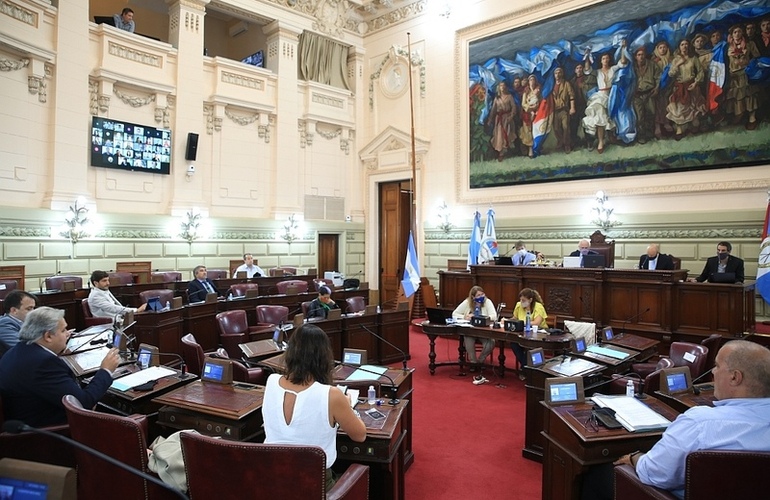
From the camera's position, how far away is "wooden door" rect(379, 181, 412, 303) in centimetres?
1404

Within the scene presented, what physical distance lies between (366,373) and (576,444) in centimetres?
163

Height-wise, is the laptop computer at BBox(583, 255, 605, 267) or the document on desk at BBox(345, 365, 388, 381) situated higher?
the laptop computer at BBox(583, 255, 605, 267)

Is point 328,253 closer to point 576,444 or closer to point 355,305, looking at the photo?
point 355,305

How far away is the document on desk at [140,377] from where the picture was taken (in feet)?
10.7

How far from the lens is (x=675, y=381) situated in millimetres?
3221

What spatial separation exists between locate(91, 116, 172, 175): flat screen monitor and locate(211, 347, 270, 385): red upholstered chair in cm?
743

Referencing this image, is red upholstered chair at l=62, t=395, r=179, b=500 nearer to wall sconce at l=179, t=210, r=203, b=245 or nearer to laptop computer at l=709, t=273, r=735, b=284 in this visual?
Result: laptop computer at l=709, t=273, r=735, b=284

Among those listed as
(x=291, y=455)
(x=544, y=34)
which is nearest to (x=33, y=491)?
(x=291, y=455)

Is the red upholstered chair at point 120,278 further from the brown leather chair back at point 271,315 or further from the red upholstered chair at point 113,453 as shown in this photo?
the red upholstered chair at point 113,453

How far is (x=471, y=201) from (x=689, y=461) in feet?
34.7

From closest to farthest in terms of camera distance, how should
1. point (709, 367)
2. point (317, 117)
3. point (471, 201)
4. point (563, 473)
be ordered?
point (563, 473), point (709, 367), point (471, 201), point (317, 117)

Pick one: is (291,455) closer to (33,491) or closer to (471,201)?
(33,491)

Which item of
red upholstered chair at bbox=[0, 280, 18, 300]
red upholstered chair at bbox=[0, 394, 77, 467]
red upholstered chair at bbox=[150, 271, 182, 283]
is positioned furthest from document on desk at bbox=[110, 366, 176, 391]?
red upholstered chair at bbox=[150, 271, 182, 283]

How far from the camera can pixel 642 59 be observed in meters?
9.52
